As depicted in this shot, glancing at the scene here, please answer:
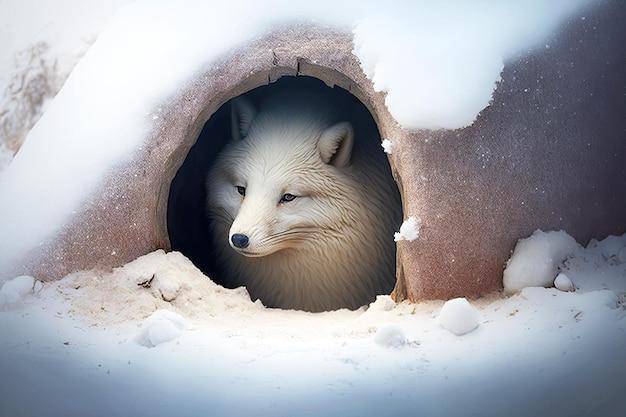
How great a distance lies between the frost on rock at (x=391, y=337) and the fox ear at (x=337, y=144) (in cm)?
184

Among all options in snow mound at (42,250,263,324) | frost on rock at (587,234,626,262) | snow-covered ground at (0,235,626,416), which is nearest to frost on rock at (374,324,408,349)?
snow-covered ground at (0,235,626,416)

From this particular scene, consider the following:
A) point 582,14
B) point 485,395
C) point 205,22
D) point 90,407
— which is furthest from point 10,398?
point 582,14

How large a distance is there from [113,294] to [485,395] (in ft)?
5.93

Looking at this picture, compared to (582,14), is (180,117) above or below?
below

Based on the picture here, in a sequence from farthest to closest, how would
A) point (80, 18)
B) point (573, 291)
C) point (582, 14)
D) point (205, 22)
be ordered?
point (80, 18)
point (205, 22)
point (582, 14)
point (573, 291)

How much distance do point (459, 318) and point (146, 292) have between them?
1499mm

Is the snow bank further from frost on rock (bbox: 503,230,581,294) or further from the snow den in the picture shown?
frost on rock (bbox: 503,230,581,294)

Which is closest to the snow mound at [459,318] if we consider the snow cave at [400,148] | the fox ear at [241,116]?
the snow cave at [400,148]

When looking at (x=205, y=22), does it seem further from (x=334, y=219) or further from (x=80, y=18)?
(x=334, y=219)

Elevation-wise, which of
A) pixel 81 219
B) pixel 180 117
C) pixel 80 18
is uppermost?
pixel 80 18

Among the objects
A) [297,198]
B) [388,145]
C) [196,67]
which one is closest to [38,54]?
[196,67]

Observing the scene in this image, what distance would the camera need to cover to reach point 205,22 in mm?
4316

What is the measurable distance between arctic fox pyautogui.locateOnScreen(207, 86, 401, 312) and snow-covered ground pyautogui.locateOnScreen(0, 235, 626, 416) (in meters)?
1.14

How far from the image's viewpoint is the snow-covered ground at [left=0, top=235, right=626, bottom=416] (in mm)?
2961
